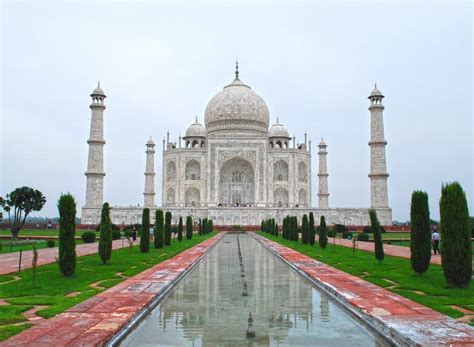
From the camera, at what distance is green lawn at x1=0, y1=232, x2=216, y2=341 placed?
427 centimetres

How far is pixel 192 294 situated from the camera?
220 inches

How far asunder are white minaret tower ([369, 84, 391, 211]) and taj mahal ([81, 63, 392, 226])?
6cm

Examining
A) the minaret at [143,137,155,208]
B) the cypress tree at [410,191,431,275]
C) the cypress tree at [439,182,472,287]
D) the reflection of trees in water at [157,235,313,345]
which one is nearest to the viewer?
the reflection of trees in water at [157,235,313,345]

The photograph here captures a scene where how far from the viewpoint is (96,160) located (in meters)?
27.7

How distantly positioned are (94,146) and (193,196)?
8.04 meters

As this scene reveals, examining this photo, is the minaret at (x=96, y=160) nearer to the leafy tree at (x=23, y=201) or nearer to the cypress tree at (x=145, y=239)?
the leafy tree at (x=23, y=201)

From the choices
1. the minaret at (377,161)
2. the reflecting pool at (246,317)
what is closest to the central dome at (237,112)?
the minaret at (377,161)

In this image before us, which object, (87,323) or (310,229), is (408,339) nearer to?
(87,323)

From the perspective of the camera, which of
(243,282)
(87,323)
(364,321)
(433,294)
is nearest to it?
(87,323)

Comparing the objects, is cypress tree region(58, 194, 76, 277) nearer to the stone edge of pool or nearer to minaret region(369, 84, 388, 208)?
the stone edge of pool

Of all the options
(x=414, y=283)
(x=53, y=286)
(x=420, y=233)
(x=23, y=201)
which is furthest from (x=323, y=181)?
(x=53, y=286)

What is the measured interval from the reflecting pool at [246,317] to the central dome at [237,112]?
94.0ft

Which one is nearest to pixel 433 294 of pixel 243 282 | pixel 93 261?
pixel 243 282

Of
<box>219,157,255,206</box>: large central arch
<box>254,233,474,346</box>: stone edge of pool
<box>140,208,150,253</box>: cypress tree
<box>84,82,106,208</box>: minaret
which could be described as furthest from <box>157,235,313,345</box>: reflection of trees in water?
<box>219,157,255,206</box>: large central arch
